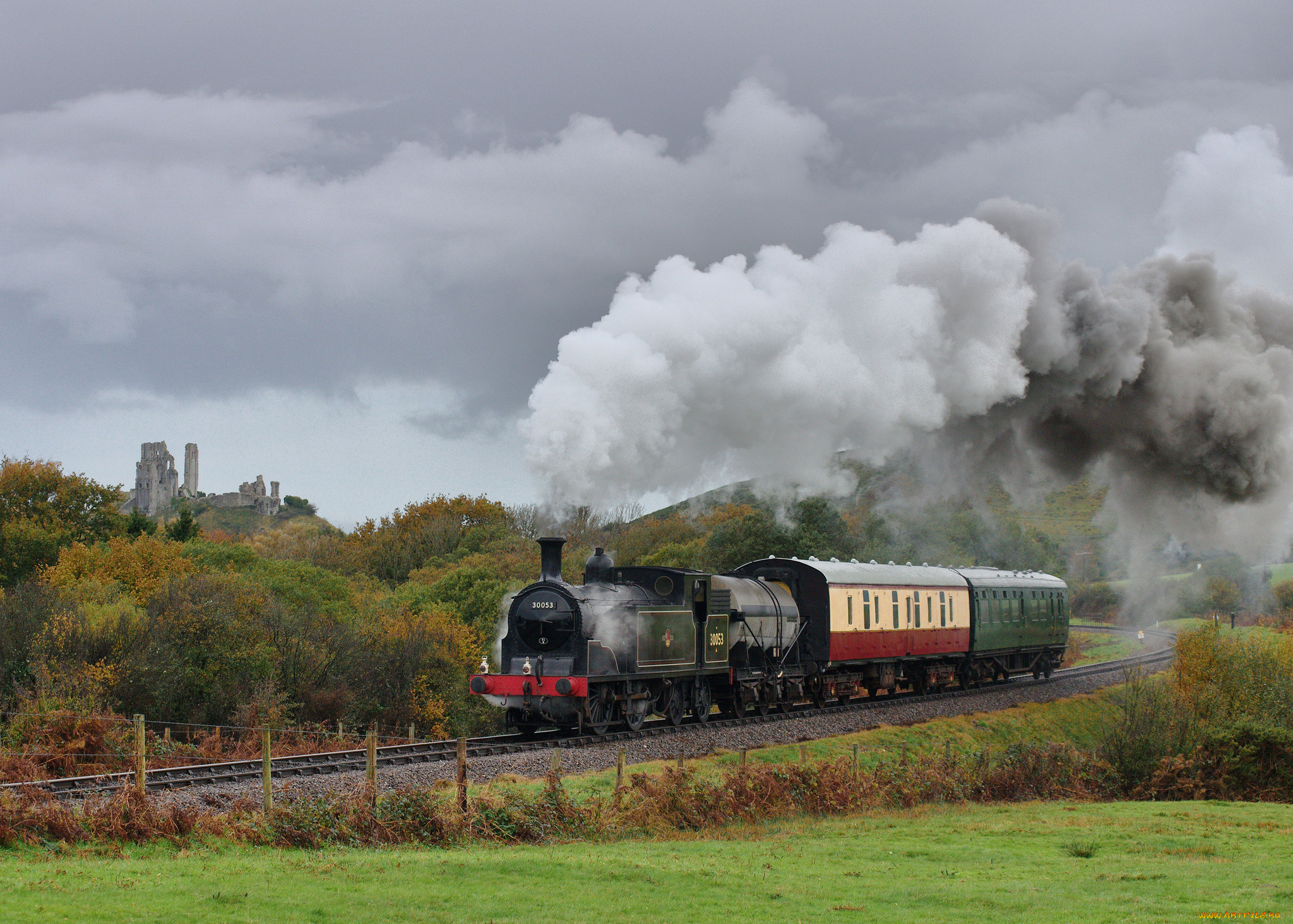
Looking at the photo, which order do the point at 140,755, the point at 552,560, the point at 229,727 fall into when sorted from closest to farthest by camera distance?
the point at 140,755 → the point at 552,560 → the point at 229,727

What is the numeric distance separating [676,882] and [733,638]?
42.2ft

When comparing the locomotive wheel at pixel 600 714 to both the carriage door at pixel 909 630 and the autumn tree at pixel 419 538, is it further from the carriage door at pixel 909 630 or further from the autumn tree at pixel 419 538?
the autumn tree at pixel 419 538

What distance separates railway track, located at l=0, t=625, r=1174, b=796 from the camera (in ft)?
49.6

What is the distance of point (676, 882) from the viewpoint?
11359mm

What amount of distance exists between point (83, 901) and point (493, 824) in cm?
536

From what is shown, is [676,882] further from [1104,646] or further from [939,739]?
[1104,646]

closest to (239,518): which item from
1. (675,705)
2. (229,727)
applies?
(229,727)

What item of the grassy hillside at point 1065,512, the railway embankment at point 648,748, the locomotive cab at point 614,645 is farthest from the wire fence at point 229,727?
the grassy hillside at point 1065,512

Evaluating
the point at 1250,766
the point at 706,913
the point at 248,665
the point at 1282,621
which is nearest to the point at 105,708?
the point at 248,665

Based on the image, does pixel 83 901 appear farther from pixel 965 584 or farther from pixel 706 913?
pixel 965 584

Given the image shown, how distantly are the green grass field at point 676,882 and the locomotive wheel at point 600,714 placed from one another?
524cm

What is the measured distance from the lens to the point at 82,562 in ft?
142

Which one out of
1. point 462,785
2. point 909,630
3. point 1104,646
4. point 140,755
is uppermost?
point 909,630

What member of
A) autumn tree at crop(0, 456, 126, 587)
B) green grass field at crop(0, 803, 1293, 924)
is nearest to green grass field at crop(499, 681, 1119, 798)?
green grass field at crop(0, 803, 1293, 924)
